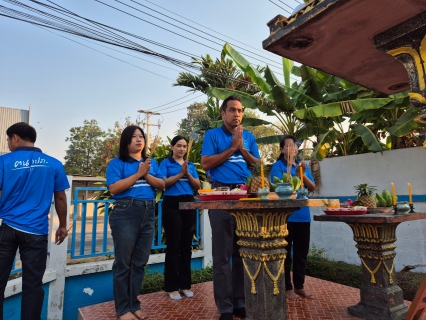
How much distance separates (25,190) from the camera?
2.56m

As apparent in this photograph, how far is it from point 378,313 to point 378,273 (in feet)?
1.12

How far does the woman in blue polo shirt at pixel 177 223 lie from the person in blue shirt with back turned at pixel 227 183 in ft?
3.42

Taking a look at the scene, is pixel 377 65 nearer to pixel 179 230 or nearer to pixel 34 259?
pixel 179 230

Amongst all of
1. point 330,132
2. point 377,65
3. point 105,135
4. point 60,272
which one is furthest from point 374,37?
point 105,135

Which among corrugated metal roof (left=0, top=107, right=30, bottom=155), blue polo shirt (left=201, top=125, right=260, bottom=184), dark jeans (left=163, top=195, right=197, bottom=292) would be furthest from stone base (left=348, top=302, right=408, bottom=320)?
corrugated metal roof (left=0, top=107, right=30, bottom=155)

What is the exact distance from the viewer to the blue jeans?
2727 millimetres

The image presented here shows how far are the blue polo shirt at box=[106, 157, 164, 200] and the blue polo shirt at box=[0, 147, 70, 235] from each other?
54cm

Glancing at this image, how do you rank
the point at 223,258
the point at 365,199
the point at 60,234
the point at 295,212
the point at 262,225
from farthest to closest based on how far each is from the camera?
the point at 295,212 < the point at 365,199 < the point at 60,234 < the point at 223,258 < the point at 262,225

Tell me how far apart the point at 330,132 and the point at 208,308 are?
16.4 feet

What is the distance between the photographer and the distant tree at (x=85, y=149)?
31.8 metres

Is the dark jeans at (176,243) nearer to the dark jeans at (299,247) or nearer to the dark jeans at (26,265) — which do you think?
the dark jeans at (299,247)

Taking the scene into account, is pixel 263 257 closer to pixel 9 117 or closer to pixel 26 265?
pixel 26 265

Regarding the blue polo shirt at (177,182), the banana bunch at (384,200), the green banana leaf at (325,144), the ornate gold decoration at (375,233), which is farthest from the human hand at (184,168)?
the green banana leaf at (325,144)

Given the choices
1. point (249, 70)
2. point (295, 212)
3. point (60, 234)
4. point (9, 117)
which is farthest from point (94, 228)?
point (9, 117)
